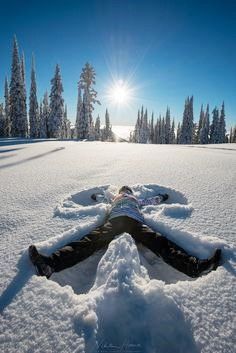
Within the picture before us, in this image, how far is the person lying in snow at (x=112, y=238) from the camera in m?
1.61

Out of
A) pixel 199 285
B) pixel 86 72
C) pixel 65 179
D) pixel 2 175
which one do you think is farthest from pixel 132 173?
pixel 86 72

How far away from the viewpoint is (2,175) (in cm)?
396

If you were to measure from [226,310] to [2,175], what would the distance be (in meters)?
3.89

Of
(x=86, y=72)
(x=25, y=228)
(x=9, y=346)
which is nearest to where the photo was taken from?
(x=9, y=346)

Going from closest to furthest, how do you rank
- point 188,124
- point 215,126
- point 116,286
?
point 116,286 < point 188,124 < point 215,126

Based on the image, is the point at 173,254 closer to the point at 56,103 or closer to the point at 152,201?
the point at 152,201

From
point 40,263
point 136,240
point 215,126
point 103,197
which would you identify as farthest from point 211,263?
point 215,126

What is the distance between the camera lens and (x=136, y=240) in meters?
2.12

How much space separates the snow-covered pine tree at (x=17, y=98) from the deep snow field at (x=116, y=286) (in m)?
28.2

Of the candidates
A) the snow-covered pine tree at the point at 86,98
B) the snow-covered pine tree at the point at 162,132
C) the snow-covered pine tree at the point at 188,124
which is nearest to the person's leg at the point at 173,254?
the snow-covered pine tree at the point at 86,98

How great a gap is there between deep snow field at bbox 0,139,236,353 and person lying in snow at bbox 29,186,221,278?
0.08 m

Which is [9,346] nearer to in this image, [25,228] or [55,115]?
[25,228]

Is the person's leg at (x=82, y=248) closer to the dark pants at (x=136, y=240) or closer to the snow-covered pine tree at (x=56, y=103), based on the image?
the dark pants at (x=136, y=240)

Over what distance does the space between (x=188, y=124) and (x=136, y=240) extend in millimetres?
46676
